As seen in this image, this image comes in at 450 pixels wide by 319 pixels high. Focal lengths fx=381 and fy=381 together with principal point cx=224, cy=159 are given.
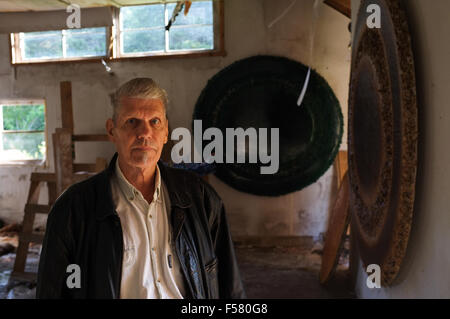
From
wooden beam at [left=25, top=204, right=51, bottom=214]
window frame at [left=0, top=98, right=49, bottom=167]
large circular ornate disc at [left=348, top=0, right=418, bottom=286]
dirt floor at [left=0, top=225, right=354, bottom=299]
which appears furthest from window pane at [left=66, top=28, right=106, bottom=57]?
large circular ornate disc at [left=348, top=0, right=418, bottom=286]

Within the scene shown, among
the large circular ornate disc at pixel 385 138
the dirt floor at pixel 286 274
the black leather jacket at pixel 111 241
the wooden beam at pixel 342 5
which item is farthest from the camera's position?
the wooden beam at pixel 342 5

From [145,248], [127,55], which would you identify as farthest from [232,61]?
[145,248]

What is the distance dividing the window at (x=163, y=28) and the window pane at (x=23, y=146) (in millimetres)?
1592

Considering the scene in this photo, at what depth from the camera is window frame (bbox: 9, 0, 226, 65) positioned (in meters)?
4.19

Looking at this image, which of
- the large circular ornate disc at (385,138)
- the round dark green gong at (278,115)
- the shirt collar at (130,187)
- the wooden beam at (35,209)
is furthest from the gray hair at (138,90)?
the round dark green gong at (278,115)

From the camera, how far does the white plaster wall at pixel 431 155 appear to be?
1316mm

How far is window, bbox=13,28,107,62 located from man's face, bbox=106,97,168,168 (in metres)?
3.48

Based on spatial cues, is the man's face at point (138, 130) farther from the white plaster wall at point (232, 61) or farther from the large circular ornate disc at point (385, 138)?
the white plaster wall at point (232, 61)

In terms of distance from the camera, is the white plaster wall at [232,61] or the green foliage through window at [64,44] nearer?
the white plaster wall at [232,61]

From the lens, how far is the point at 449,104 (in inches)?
50.0

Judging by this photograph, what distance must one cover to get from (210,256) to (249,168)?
2935 mm

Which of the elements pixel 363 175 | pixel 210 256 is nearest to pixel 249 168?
pixel 363 175

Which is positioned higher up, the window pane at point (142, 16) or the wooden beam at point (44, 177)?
the window pane at point (142, 16)
